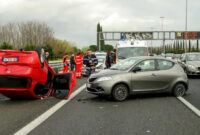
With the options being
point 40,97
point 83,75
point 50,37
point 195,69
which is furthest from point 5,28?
point 40,97

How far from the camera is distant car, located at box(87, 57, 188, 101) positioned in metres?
9.45

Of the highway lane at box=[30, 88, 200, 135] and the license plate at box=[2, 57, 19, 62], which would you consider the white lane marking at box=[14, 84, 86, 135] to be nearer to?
the highway lane at box=[30, 88, 200, 135]

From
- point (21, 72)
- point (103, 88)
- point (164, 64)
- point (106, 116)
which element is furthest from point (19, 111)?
point (164, 64)

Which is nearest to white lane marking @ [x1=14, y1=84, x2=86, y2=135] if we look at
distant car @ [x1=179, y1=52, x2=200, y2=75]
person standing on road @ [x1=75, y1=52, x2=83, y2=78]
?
person standing on road @ [x1=75, y1=52, x2=83, y2=78]

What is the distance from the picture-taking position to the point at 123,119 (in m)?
6.88

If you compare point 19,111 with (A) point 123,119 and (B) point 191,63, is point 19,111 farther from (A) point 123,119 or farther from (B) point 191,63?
(B) point 191,63

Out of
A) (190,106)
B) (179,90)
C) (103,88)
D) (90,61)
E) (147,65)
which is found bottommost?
(190,106)

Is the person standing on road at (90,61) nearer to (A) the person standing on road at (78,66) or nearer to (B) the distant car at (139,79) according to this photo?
(A) the person standing on road at (78,66)

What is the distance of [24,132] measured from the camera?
226 inches

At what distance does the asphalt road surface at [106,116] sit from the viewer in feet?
19.3

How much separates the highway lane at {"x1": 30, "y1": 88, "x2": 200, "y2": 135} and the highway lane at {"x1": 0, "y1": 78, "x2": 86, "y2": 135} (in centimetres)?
47

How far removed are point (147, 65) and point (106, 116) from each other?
344cm

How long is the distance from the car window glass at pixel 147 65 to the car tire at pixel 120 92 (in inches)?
37.8

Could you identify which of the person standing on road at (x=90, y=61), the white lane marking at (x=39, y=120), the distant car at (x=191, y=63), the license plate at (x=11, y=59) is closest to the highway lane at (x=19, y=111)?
the white lane marking at (x=39, y=120)
